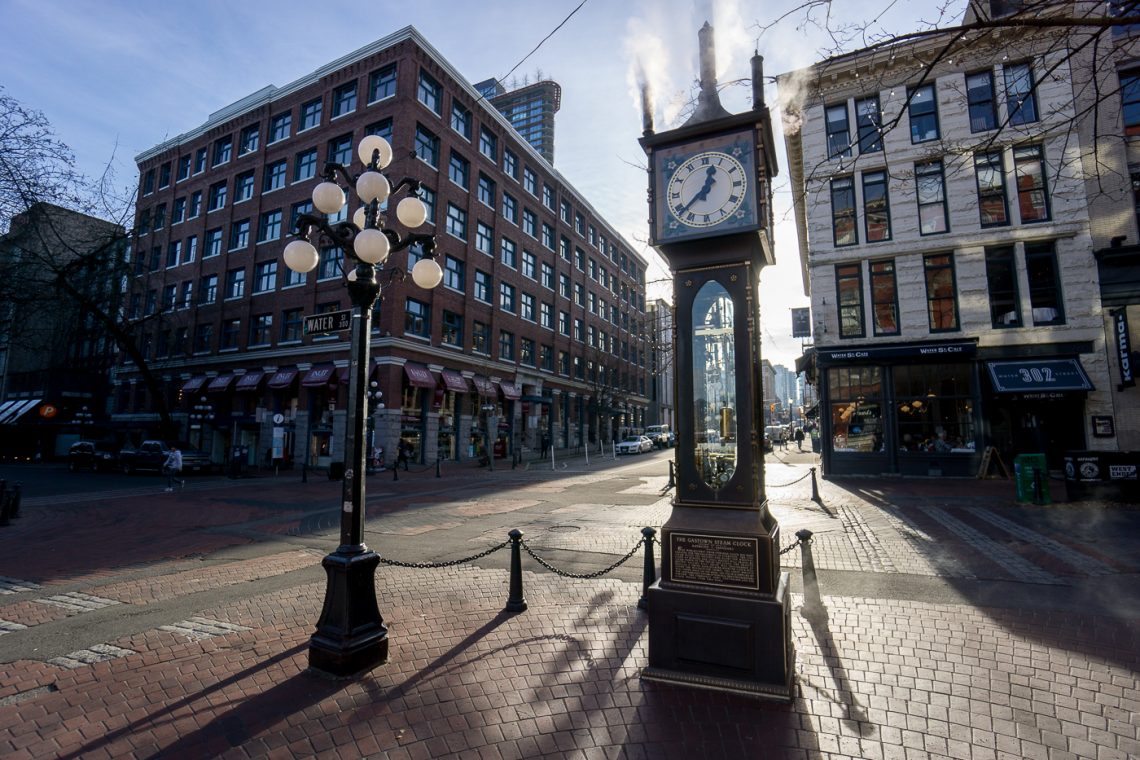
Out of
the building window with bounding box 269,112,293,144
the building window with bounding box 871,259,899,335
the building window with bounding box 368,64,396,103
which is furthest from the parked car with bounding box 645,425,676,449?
the building window with bounding box 269,112,293,144

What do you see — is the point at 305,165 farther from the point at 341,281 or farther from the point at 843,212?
the point at 843,212

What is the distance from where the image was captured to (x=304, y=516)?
12984 mm

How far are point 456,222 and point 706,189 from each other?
28983mm

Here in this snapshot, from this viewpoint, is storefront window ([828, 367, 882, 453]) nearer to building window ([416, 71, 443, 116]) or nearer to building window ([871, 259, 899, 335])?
building window ([871, 259, 899, 335])

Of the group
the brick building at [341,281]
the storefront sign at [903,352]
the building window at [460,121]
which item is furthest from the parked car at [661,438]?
the building window at [460,121]

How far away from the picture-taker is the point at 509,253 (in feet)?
120

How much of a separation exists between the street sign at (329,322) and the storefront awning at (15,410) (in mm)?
49622

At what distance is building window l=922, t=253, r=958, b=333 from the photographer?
17828 mm

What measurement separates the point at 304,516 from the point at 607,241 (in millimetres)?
44413

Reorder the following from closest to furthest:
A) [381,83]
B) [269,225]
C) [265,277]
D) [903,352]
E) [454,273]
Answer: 1. [903,352]
2. [381,83]
3. [454,273]
4. [265,277]
5. [269,225]

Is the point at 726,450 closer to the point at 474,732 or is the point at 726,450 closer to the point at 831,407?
the point at 474,732

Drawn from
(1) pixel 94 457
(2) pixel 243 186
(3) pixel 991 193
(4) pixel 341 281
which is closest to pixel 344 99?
(2) pixel 243 186

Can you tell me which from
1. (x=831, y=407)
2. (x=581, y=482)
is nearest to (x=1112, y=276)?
(x=831, y=407)

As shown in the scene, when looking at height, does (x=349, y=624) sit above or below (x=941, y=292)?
below
